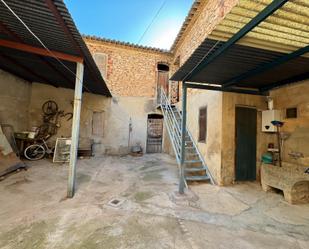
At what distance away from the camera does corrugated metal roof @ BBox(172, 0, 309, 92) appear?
1.87 m

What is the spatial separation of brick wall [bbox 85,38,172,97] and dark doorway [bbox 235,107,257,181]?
5.10 meters

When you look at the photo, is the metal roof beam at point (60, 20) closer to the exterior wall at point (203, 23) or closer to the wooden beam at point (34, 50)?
the wooden beam at point (34, 50)

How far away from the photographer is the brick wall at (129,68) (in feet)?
27.0

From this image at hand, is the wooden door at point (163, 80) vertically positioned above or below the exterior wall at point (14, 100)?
above

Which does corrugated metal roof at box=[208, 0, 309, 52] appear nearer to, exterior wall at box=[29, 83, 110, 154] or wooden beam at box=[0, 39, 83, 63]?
wooden beam at box=[0, 39, 83, 63]

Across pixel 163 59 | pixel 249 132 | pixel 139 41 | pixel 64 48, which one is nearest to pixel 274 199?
pixel 249 132

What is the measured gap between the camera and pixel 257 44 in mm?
2426

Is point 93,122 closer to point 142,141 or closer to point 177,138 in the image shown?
point 142,141

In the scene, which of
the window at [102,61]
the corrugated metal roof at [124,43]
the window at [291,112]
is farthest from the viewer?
the window at [102,61]

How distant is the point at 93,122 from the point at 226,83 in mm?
6203

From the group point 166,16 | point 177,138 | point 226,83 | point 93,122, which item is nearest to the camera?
point 226,83

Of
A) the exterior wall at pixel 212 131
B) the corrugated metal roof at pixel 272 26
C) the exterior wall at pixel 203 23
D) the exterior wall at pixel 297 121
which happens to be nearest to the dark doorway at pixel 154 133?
the exterior wall at pixel 203 23

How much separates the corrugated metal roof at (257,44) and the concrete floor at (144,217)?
2641 mm

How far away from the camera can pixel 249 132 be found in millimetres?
4371
